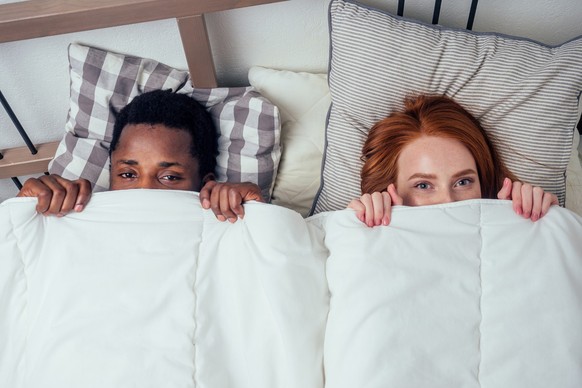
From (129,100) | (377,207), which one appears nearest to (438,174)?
(377,207)

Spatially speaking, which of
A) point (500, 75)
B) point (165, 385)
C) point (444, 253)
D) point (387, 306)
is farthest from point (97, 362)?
point (500, 75)

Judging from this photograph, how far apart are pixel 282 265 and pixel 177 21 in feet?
1.87

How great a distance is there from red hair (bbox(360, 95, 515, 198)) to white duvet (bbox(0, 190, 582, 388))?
138 mm

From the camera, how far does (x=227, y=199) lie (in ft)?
3.34

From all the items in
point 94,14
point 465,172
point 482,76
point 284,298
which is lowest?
point 284,298

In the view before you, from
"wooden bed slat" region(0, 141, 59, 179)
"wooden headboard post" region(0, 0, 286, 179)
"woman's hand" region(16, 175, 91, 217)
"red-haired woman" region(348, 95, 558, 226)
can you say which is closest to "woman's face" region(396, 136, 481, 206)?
"red-haired woman" region(348, 95, 558, 226)

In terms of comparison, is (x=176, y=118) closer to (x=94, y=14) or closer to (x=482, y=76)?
(x=94, y=14)

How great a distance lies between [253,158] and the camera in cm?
121

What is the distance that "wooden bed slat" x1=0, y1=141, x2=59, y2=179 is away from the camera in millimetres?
1353

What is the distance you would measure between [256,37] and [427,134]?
18.5 inches

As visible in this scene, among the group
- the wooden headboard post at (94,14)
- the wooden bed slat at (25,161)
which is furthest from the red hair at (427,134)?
the wooden bed slat at (25,161)

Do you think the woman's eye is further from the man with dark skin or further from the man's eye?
the man's eye

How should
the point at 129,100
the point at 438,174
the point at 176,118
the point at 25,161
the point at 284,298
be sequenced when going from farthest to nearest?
the point at 25,161, the point at 129,100, the point at 176,118, the point at 438,174, the point at 284,298

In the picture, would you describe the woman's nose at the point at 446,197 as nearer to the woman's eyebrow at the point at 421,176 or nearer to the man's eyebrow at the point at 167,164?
the woman's eyebrow at the point at 421,176
